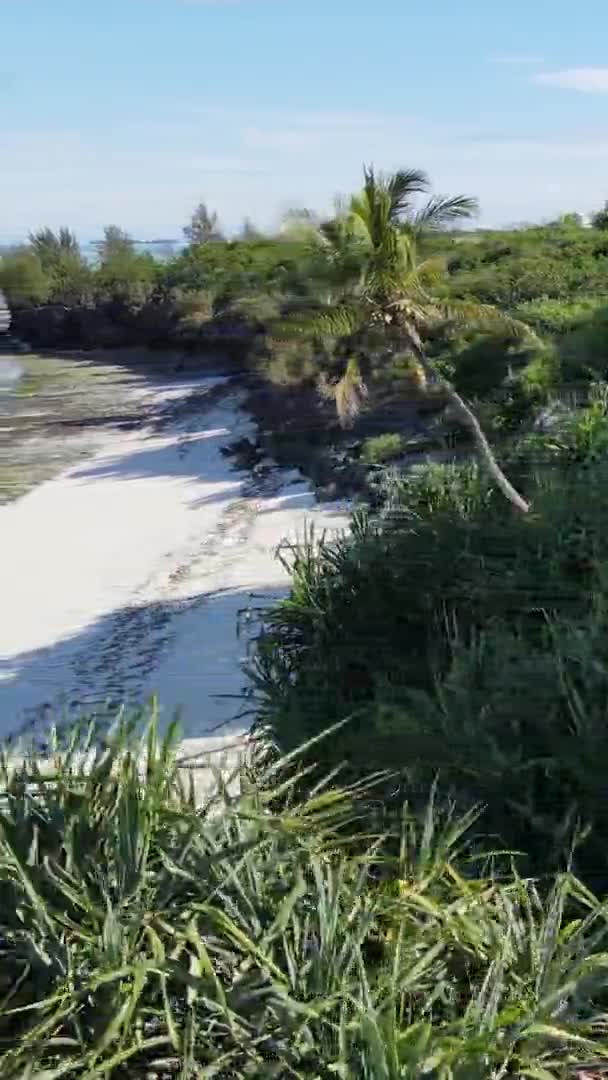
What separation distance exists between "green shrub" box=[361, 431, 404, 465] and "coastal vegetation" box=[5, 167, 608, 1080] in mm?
8682

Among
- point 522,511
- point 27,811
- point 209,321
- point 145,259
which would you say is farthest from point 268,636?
point 145,259

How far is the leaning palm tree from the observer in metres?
9.72

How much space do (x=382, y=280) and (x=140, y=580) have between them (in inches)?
337

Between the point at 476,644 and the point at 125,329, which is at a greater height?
the point at 125,329

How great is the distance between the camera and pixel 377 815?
511 cm

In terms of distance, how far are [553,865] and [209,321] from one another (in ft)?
139

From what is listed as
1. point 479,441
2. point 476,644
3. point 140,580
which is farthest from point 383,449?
point 476,644

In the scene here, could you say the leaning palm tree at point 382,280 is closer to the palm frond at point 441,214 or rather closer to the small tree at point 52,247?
the palm frond at point 441,214

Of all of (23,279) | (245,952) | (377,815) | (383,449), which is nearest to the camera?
(245,952)

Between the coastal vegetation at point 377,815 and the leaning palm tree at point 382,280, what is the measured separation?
25 millimetres

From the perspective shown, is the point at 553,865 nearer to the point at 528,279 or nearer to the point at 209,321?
the point at 528,279

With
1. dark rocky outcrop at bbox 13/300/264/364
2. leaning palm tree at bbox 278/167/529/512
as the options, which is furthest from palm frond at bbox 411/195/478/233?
dark rocky outcrop at bbox 13/300/264/364

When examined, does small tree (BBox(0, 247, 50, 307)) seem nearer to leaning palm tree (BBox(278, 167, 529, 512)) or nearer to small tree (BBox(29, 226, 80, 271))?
small tree (BBox(29, 226, 80, 271))

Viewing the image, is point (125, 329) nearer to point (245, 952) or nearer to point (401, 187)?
point (401, 187)
